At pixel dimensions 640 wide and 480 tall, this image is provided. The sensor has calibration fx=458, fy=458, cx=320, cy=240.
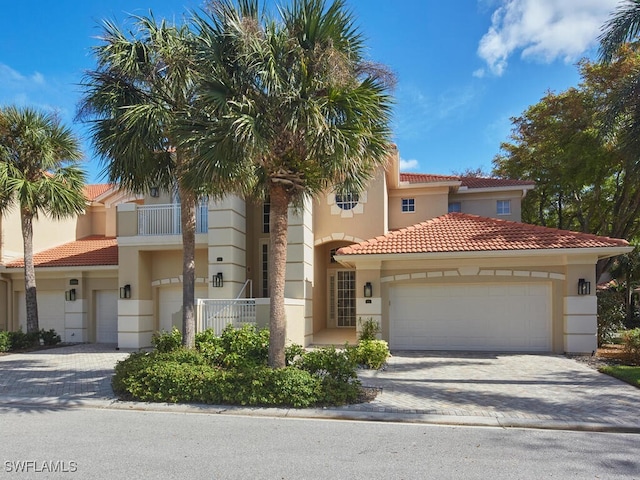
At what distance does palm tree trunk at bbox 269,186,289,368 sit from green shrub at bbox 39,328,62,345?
12.0 meters

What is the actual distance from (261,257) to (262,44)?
32.5 ft

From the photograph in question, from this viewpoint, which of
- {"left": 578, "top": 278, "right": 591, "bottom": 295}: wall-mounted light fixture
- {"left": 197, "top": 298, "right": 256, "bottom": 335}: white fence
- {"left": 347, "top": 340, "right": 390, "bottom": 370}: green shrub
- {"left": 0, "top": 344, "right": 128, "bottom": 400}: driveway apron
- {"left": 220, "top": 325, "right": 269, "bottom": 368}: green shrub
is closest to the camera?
{"left": 0, "top": 344, "right": 128, "bottom": 400}: driveway apron

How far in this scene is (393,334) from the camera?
14.6 metres

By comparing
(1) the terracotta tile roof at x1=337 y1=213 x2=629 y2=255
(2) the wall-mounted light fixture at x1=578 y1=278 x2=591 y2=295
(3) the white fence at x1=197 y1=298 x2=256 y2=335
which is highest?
(1) the terracotta tile roof at x1=337 y1=213 x2=629 y2=255

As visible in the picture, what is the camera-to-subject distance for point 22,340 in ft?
51.7

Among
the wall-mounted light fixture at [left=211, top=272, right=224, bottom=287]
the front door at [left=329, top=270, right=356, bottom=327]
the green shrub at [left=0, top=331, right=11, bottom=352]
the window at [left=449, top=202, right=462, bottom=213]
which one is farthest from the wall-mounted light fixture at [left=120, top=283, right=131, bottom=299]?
the window at [left=449, top=202, right=462, bottom=213]

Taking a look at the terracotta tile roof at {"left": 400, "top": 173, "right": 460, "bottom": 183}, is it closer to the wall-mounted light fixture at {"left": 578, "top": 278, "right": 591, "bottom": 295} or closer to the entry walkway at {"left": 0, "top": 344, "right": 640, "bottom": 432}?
Result: the wall-mounted light fixture at {"left": 578, "top": 278, "right": 591, "bottom": 295}

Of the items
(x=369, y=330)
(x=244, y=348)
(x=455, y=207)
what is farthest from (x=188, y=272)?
(x=455, y=207)

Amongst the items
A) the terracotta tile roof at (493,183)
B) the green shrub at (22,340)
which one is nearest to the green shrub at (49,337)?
the green shrub at (22,340)

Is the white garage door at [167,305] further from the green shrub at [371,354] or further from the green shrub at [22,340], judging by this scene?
the green shrub at [371,354]

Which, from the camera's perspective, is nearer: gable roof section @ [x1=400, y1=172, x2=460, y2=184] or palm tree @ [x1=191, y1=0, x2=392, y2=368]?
palm tree @ [x1=191, y1=0, x2=392, y2=368]

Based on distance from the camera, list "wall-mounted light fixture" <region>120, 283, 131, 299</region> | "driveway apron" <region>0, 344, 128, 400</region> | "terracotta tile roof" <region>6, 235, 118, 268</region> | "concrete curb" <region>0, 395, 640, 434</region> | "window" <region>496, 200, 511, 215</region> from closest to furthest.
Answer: "concrete curb" <region>0, 395, 640, 434</region> < "driveway apron" <region>0, 344, 128, 400</region> < "wall-mounted light fixture" <region>120, 283, 131, 299</region> < "terracotta tile roof" <region>6, 235, 118, 268</region> < "window" <region>496, 200, 511, 215</region>

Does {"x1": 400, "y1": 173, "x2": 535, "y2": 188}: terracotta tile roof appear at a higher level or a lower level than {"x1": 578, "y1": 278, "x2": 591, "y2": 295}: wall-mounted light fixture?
higher

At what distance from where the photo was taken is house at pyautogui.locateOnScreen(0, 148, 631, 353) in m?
13.7
